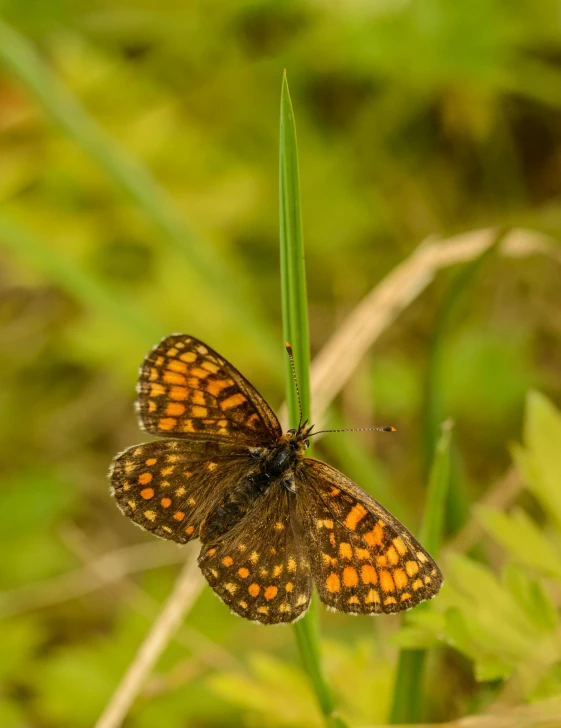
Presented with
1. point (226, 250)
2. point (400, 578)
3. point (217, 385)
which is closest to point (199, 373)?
point (217, 385)

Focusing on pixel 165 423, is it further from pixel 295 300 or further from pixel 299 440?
pixel 295 300

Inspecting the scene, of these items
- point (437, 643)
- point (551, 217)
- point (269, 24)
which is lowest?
point (437, 643)

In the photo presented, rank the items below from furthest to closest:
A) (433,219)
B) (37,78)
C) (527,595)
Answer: (433,219) < (37,78) < (527,595)

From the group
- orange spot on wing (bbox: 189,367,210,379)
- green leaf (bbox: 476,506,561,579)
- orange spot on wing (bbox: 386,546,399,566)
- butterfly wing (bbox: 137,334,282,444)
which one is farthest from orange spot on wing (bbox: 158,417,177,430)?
green leaf (bbox: 476,506,561,579)

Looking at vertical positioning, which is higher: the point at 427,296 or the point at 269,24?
the point at 269,24

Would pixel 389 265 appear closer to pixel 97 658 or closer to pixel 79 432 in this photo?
pixel 79 432

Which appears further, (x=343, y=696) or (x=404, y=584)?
(x=343, y=696)

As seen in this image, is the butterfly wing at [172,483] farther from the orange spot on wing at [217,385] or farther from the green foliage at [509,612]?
the green foliage at [509,612]

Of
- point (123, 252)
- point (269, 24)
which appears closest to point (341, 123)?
point (269, 24)

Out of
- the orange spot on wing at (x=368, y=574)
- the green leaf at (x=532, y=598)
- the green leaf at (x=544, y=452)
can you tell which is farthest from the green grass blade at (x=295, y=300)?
the green leaf at (x=544, y=452)
